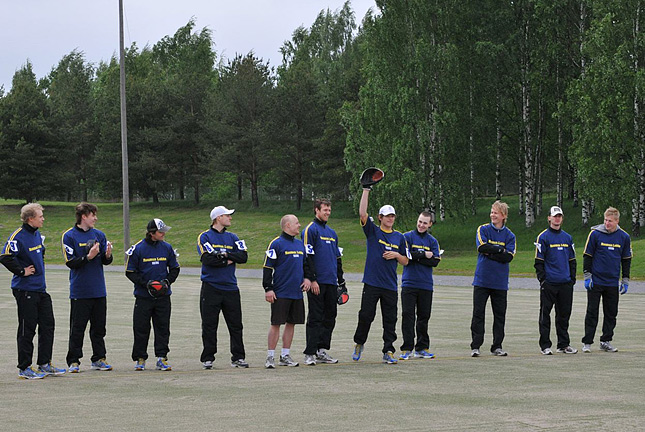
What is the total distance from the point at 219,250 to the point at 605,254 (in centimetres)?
574

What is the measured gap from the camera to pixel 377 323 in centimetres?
1667

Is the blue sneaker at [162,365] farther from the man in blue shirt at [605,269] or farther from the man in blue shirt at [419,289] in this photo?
the man in blue shirt at [605,269]

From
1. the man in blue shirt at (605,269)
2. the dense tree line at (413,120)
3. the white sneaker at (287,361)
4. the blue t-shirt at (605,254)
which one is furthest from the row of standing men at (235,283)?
the dense tree line at (413,120)

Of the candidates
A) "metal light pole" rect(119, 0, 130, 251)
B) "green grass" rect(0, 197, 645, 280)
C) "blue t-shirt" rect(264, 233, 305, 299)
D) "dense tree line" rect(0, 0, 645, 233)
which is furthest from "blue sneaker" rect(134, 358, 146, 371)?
"dense tree line" rect(0, 0, 645, 233)

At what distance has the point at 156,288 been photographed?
424 inches

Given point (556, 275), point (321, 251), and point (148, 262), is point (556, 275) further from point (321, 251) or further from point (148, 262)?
point (148, 262)

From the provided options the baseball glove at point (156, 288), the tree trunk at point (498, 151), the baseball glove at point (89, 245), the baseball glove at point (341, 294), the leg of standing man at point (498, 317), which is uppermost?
the tree trunk at point (498, 151)

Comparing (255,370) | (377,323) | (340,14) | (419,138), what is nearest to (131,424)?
(255,370)

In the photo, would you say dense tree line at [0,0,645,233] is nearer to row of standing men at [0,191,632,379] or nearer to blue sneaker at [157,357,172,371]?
row of standing men at [0,191,632,379]

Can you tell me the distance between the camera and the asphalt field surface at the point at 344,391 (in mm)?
7402

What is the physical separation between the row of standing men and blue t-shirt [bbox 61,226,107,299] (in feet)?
0.04

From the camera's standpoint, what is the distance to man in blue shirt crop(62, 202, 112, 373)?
10625 mm

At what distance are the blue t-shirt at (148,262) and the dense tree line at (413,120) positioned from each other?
33.8 meters

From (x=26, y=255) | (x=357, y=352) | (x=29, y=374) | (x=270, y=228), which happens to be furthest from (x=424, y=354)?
(x=270, y=228)
